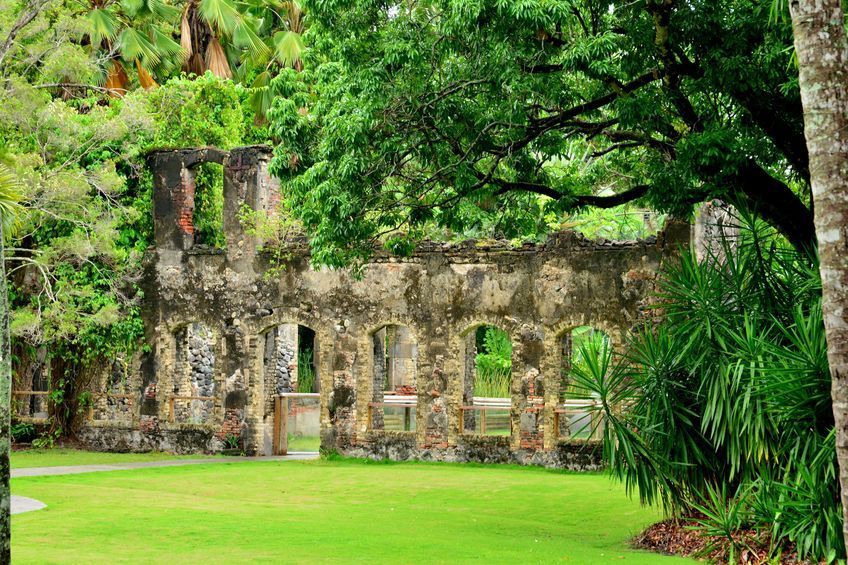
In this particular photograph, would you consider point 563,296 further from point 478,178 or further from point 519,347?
point 478,178

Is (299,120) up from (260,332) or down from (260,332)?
up

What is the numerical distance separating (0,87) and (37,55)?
0.89 meters

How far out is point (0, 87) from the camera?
21.1 metres

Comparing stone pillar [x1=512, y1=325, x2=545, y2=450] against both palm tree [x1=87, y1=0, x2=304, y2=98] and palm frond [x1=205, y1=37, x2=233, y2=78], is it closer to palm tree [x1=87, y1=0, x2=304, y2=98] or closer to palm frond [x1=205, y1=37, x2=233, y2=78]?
palm tree [x1=87, y1=0, x2=304, y2=98]

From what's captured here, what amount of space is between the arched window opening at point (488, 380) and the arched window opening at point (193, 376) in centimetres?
604

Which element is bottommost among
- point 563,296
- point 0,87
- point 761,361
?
point 761,361

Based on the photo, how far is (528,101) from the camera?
13609mm

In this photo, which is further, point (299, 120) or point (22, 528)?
point (299, 120)

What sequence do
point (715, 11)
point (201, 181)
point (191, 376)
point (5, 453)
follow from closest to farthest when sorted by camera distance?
point (5, 453) → point (715, 11) → point (201, 181) → point (191, 376)

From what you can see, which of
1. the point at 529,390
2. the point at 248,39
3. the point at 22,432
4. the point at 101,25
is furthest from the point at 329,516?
the point at 248,39

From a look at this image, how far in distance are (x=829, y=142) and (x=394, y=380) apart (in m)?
27.1

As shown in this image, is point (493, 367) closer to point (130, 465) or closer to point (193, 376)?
point (193, 376)

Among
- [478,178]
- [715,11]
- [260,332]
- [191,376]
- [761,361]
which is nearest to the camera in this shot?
[761,361]

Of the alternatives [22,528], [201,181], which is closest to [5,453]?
[22,528]
